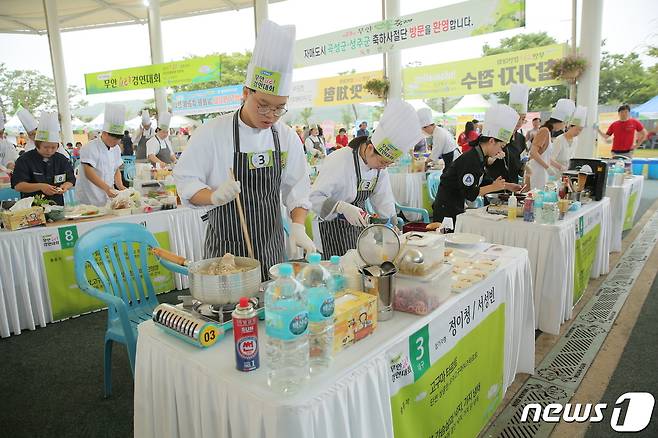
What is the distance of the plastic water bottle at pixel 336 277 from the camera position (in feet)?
4.41

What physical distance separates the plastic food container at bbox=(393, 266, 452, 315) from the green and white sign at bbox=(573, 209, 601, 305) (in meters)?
2.14

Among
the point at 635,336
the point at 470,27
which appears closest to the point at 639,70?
the point at 470,27

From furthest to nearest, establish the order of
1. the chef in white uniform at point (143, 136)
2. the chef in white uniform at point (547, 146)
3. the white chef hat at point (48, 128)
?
the chef in white uniform at point (143, 136) → the chef in white uniform at point (547, 146) → the white chef hat at point (48, 128)

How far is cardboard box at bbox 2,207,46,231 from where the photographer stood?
3.03m

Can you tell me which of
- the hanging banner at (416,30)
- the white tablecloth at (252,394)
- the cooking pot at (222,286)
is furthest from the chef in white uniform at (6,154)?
the cooking pot at (222,286)

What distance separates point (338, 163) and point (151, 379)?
4.77 feet

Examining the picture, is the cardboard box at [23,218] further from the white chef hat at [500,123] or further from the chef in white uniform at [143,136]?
the chef in white uniform at [143,136]

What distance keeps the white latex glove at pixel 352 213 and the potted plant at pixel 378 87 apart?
26.9ft

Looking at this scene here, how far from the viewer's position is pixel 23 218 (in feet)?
10.1

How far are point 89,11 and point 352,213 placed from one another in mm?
14865

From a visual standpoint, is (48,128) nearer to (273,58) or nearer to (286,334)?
(273,58)

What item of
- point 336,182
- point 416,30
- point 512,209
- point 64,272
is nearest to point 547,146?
point 512,209

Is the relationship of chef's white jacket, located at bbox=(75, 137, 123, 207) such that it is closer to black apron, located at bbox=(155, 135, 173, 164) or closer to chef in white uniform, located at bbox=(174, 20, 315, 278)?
chef in white uniform, located at bbox=(174, 20, 315, 278)

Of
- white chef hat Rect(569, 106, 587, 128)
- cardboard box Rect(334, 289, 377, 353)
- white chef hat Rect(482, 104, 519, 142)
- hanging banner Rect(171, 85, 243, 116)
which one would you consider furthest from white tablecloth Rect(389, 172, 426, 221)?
hanging banner Rect(171, 85, 243, 116)
